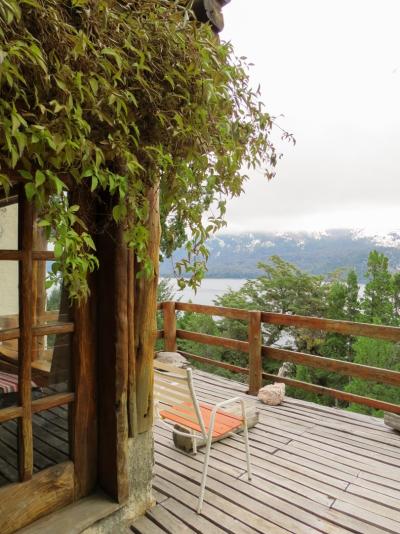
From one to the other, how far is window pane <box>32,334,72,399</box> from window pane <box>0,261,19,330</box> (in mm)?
147

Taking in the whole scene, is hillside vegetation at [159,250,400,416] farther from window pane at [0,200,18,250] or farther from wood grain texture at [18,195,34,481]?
window pane at [0,200,18,250]

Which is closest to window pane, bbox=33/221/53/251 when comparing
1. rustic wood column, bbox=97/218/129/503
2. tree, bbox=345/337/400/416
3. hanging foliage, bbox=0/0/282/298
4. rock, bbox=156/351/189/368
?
hanging foliage, bbox=0/0/282/298

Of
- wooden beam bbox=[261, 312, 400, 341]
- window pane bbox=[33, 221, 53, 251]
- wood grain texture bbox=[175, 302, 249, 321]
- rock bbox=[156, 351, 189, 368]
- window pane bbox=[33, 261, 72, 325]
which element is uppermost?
window pane bbox=[33, 221, 53, 251]

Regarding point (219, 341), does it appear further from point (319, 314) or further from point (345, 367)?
point (319, 314)

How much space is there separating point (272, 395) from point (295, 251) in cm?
2848

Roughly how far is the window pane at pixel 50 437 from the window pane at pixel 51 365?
99 millimetres

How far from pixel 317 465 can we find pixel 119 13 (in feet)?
9.31

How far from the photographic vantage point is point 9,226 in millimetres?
1562

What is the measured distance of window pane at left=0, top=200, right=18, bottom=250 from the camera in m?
1.55

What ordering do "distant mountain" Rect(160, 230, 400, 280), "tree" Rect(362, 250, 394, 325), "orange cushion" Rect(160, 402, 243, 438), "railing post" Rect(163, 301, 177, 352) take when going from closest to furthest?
"orange cushion" Rect(160, 402, 243, 438) → "railing post" Rect(163, 301, 177, 352) → "tree" Rect(362, 250, 394, 325) → "distant mountain" Rect(160, 230, 400, 280)

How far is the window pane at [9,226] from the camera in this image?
1.55 metres

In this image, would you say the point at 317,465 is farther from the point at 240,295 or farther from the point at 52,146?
the point at 240,295

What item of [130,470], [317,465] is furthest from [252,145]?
[317,465]

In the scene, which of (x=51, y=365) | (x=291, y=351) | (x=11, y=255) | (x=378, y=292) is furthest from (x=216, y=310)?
(x=378, y=292)
